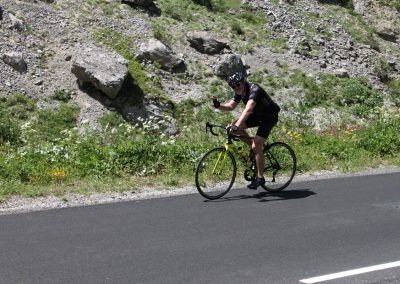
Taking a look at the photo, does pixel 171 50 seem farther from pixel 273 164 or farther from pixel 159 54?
pixel 273 164

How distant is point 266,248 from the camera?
6.65 metres

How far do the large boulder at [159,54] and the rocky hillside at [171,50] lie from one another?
41 millimetres

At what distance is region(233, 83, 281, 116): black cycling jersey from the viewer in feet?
30.0

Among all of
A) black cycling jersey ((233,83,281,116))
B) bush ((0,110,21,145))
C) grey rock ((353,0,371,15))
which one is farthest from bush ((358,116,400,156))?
grey rock ((353,0,371,15))

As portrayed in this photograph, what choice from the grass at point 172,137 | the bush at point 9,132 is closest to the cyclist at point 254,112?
the grass at point 172,137

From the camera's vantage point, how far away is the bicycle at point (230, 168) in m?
9.37

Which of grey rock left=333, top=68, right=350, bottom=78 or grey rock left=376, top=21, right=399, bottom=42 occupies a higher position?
grey rock left=376, top=21, right=399, bottom=42

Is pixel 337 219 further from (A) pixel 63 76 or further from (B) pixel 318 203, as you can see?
(A) pixel 63 76

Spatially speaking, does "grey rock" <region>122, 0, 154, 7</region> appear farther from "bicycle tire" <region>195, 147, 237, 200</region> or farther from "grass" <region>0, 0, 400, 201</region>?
"bicycle tire" <region>195, 147, 237, 200</region>

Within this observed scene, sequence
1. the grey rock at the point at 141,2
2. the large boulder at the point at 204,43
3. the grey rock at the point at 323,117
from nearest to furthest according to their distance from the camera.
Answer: the grey rock at the point at 323,117, the large boulder at the point at 204,43, the grey rock at the point at 141,2

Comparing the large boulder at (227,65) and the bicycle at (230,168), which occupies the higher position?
the large boulder at (227,65)

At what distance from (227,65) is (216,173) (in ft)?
50.2

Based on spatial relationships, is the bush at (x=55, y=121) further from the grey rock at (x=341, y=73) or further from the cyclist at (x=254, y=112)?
the grey rock at (x=341, y=73)

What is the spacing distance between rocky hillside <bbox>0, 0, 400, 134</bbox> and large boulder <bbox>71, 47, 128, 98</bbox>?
0.04 m
